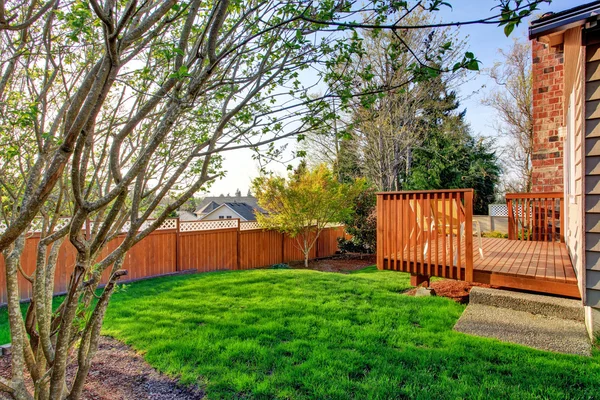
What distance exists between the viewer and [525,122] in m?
14.9

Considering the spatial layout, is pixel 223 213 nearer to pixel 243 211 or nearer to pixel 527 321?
pixel 243 211

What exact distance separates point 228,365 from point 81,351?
54.9 inches

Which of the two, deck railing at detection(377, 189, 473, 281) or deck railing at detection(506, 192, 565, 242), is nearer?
deck railing at detection(377, 189, 473, 281)

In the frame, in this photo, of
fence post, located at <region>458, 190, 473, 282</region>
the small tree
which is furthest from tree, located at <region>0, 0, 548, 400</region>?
the small tree

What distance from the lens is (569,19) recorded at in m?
2.67

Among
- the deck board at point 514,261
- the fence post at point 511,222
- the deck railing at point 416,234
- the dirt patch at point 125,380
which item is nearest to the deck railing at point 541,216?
the fence post at point 511,222

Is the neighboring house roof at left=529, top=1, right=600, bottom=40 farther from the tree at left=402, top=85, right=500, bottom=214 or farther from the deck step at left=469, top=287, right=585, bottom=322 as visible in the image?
the tree at left=402, top=85, right=500, bottom=214

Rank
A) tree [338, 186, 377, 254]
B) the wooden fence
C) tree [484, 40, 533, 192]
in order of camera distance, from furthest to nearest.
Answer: tree [484, 40, 533, 192] → tree [338, 186, 377, 254] → the wooden fence

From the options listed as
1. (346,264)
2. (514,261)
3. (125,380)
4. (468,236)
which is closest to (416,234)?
(468,236)

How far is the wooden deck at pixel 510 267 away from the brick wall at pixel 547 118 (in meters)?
1.84

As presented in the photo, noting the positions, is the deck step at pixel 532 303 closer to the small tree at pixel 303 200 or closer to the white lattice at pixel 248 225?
the small tree at pixel 303 200

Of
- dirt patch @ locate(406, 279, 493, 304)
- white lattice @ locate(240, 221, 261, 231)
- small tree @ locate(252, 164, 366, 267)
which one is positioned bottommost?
dirt patch @ locate(406, 279, 493, 304)

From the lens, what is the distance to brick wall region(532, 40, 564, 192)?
658 cm

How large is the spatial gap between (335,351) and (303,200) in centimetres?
724
